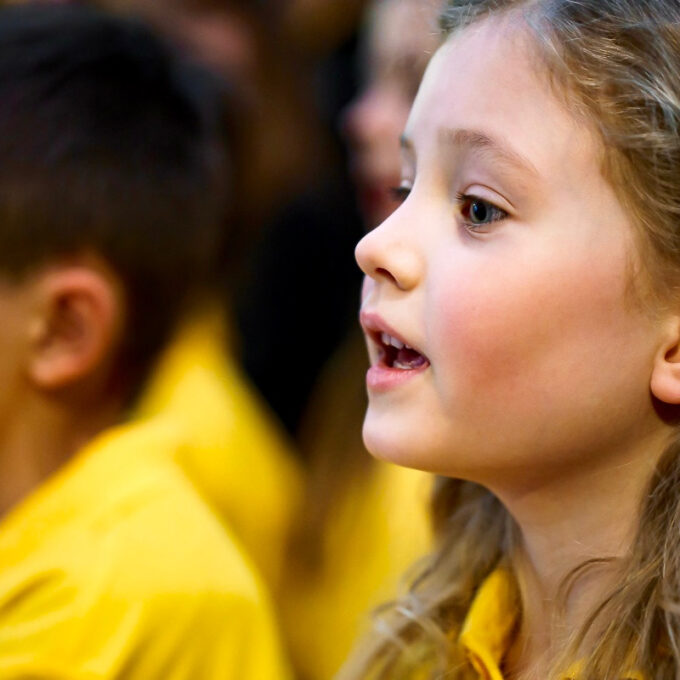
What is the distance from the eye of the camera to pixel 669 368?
0.99 meters

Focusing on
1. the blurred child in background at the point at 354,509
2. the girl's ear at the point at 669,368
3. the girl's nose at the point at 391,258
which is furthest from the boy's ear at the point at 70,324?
the girl's ear at the point at 669,368

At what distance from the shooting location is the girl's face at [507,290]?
3.14 feet

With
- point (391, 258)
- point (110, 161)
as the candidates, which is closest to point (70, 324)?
point (110, 161)

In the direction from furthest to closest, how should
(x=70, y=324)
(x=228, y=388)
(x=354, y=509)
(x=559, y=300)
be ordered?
1. (x=228, y=388)
2. (x=354, y=509)
3. (x=70, y=324)
4. (x=559, y=300)

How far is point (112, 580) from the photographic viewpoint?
4.49 feet

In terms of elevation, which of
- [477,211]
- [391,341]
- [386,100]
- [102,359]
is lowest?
[102,359]

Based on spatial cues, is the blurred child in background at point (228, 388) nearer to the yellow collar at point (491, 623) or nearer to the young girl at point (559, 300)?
the yellow collar at point (491, 623)

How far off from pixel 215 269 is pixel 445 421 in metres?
1.54

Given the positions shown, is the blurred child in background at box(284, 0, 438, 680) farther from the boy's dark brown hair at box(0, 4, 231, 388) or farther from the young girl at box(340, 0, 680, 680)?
the young girl at box(340, 0, 680, 680)

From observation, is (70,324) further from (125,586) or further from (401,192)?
(401,192)

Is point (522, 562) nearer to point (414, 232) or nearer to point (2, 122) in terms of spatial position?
point (414, 232)

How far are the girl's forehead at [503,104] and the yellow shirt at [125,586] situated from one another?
69cm

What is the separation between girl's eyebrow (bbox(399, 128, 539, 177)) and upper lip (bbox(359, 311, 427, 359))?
0.60 ft

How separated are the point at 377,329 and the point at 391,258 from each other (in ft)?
0.29
